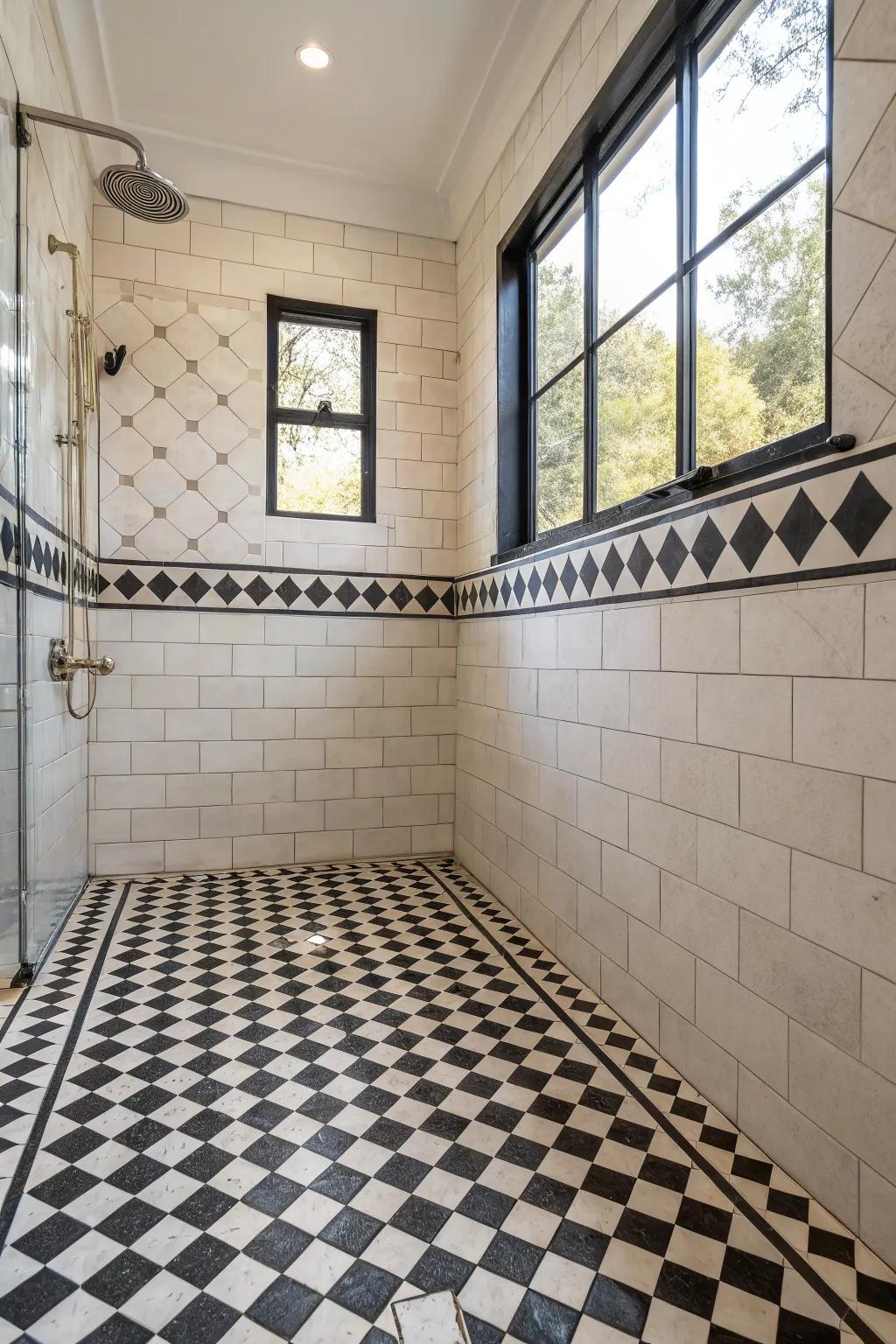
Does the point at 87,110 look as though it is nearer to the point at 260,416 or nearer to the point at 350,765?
the point at 260,416

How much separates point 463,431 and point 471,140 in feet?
3.74

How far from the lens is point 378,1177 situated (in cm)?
135

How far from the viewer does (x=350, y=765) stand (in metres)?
3.38

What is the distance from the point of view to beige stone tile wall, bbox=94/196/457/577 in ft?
10.1

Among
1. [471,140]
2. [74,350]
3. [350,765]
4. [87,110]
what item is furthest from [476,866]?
[87,110]

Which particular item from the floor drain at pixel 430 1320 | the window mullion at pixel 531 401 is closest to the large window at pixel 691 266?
the window mullion at pixel 531 401

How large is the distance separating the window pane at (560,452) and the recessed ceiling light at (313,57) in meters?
1.39

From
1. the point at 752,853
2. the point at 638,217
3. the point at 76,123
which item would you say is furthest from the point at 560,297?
the point at 752,853

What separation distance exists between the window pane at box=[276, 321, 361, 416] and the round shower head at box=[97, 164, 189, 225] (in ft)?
3.16

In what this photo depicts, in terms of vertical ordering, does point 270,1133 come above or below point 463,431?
below

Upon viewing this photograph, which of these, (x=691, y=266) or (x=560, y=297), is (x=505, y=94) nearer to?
(x=560, y=297)

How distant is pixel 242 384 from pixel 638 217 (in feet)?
6.11

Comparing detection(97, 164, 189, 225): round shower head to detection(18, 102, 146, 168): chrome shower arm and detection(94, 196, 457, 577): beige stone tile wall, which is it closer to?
detection(18, 102, 146, 168): chrome shower arm

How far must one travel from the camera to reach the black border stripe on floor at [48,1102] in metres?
1.25
